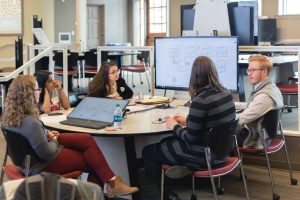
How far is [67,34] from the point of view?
12289mm

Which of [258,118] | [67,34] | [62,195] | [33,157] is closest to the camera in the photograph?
[62,195]

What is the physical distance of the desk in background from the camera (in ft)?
9.65

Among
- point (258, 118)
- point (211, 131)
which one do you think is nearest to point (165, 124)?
point (211, 131)

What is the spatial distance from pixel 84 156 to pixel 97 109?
1.42 ft

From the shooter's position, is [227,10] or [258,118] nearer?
[258,118]

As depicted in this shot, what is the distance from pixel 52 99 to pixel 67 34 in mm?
8624

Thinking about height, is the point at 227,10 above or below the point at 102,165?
above

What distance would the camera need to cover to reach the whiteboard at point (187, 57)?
156 inches

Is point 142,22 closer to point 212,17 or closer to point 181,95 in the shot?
point 212,17

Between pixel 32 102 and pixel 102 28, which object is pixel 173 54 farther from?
pixel 102 28

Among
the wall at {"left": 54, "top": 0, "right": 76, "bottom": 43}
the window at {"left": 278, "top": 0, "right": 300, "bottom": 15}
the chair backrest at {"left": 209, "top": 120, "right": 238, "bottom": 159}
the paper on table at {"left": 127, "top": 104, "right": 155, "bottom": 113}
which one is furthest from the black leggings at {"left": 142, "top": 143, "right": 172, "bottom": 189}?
the wall at {"left": 54, "top": 0, "right": 76, "bottom": 43}

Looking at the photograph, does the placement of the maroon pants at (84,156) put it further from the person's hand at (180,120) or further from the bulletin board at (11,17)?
the bulletin board at (11,17)

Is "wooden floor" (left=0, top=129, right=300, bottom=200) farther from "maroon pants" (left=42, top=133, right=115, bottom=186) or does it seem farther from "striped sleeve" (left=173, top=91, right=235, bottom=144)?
"striped sleeve" (left=173, top=91, right=235, bottom=144)

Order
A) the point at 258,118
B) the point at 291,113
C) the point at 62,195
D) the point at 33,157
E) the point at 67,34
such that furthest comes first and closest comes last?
the point at 67,34 < the point at 291,113 < the point at 258,118 < the point at 33,157 < the point at 62,195
